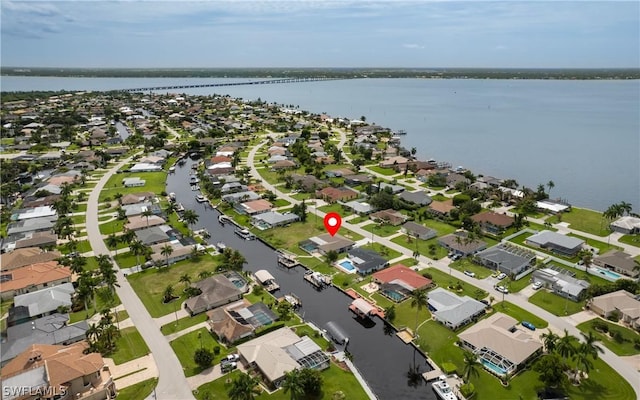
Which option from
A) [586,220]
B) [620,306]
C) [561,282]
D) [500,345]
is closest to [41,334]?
[500,345]

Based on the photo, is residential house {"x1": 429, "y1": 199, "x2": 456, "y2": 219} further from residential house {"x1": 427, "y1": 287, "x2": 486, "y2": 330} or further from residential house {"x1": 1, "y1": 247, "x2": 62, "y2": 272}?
residential house {"x1": 1, "y1": 247, "x2": 62, "y2": 272}

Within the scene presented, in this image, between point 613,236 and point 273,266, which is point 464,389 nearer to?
point 273,266

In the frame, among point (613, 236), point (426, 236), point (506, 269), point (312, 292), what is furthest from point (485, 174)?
point (312, 292)

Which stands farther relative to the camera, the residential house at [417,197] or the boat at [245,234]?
the residential house at [417,197]

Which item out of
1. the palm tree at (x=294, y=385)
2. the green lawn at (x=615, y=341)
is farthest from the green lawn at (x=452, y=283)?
the palm tree at (x=294, y=385)

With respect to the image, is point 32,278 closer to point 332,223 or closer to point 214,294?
point 214,294

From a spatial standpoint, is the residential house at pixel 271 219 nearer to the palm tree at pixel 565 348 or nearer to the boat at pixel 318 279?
the boat at pixel 318 279
